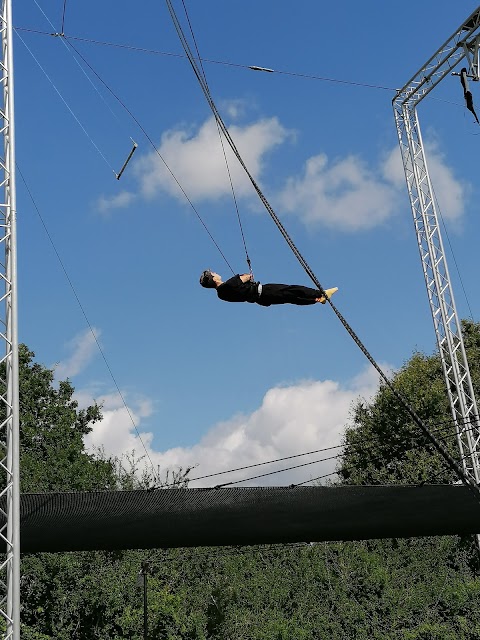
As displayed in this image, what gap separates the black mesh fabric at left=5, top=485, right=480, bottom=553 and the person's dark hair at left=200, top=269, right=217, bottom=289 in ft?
5.85

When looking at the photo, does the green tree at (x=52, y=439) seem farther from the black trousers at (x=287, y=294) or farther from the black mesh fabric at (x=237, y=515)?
the black trousers at (x=287, y=294)

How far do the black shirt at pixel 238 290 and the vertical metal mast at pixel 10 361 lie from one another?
168 centimetres

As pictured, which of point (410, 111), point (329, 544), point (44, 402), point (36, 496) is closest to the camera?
point (36, 496)

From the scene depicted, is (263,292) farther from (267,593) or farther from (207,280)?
(267,593)

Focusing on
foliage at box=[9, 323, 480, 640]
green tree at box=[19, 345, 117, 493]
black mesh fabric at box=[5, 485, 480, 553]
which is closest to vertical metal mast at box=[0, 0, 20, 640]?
black mesh fabric at box=[5, 485, 480, 553]

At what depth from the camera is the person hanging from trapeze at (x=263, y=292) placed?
16.9ft

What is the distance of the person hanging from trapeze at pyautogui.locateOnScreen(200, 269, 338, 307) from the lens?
515 cm

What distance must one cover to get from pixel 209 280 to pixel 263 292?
416 mm

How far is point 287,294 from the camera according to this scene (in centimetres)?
520

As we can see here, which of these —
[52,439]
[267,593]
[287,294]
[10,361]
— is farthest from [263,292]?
[52,439]

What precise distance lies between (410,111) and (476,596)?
7.05m

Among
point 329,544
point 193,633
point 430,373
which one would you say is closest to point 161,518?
point 193,633

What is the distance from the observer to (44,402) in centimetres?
1647

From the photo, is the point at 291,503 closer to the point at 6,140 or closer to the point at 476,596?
the point at 6,140
